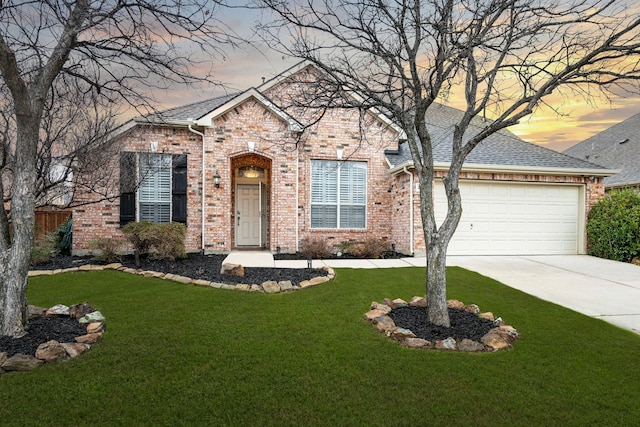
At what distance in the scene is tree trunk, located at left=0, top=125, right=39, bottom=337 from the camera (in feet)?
13.0

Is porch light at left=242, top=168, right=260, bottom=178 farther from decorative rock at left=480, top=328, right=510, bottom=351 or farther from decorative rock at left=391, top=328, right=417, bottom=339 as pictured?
decorative rock at left=480, top=328, right=510, bottom=351

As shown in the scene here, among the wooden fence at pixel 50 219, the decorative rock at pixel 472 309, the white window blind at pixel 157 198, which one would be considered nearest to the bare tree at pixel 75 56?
the decorative rock at pixel 472 309

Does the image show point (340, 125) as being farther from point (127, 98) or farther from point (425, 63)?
point (127, 98)

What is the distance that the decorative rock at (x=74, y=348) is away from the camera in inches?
151

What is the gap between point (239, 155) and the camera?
448 inches

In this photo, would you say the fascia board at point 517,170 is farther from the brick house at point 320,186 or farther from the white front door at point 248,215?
the white front door at point 248,215

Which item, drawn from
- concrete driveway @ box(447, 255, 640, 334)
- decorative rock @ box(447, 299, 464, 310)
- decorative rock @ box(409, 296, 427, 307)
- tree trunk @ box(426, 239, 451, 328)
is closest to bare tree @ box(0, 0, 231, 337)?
tree trunk @ box(426, 239, 451, 328)


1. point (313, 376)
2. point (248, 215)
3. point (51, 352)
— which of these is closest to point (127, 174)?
point (248, 215)

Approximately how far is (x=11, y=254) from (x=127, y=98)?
2273 millimetres

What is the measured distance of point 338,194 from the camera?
12.1 metres

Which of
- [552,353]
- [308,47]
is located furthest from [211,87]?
[552,353]

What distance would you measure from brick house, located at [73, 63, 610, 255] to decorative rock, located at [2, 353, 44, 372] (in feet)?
Answer: 24.0

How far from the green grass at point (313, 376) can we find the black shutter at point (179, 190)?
5725 mm

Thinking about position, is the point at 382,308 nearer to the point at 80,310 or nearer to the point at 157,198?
the point at 80,310
